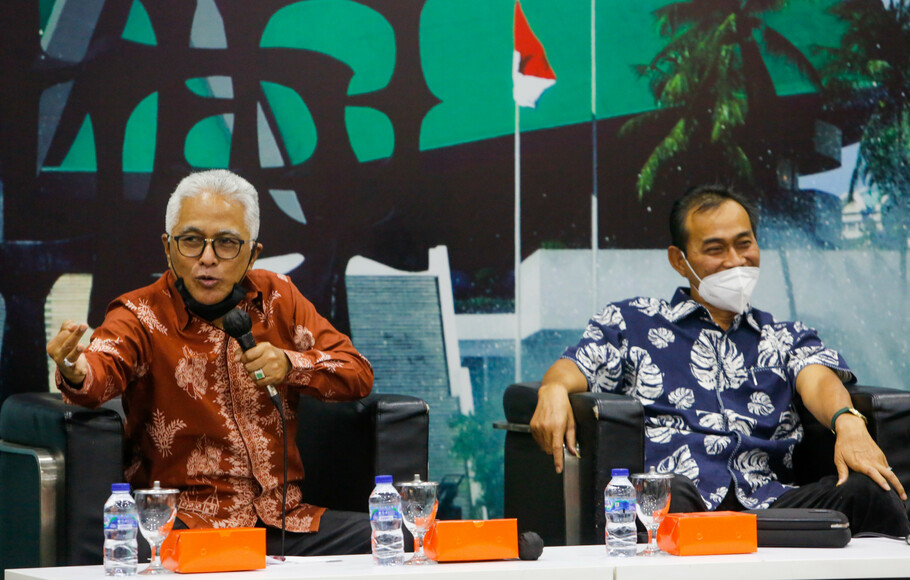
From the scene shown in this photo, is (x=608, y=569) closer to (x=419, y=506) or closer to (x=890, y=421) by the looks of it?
(x=419, y=506)

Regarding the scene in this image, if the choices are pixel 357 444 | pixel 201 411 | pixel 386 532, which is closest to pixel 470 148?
pixel 357 444

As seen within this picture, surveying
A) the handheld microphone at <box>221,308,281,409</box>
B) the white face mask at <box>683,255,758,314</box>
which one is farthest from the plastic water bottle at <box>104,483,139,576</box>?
the white face mask at <box>683,255,758,314</box>

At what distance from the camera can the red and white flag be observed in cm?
385

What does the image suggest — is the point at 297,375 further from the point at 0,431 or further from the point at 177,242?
the point at 0,431

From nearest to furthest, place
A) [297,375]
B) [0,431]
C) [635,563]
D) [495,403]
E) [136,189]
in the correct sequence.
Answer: [635,563] → [297,375] → [0,431] → [136,189] → [495,403]

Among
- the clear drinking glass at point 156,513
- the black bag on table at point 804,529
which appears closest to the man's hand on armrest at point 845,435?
the black bag on table at point 804,529

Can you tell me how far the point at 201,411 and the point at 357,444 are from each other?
0.48 meters

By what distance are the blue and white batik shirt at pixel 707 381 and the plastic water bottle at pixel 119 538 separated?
1556mm

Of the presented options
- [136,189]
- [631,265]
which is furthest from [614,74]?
[136,189]

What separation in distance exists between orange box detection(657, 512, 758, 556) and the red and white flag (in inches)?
84.1

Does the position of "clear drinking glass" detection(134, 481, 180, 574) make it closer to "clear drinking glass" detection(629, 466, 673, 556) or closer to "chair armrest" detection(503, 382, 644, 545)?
"clear drinking glass" detection(629, 466, 673, 556)

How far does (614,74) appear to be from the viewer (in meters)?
3.95

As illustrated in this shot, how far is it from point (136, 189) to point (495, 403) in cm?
146

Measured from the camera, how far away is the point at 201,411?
8.69 feet
